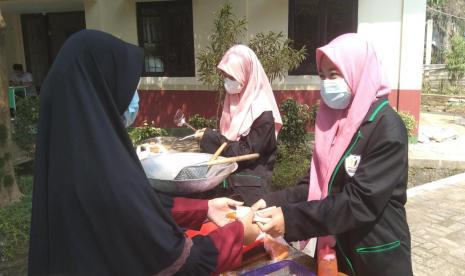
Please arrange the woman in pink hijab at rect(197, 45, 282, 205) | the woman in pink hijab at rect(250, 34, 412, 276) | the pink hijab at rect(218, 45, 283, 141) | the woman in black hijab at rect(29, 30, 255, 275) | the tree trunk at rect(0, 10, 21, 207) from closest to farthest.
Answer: the woman in black hijab at rect(29, 30, 255, 275), the woman in pink hijab at rect(250, 34, 412, 276), the woman in pink hijab at rect(197, 45, 282, 205), the pink hijab at rect(218, 45, 283, 141), the tree trunk at rect(0, 10, 21, 207)

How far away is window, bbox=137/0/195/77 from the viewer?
7645mm

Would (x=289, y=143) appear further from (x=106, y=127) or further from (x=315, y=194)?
(x=106, y=127)

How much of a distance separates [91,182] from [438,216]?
171 inches

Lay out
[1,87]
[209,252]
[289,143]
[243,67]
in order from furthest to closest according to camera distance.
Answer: [289,143] → [1,87] → [243,67] → [209,252]

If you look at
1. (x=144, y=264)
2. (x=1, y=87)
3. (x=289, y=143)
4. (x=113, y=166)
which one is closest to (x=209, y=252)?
(x=144, y=264)

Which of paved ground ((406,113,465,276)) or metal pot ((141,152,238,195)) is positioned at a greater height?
metal pot ((141,152,238,195))

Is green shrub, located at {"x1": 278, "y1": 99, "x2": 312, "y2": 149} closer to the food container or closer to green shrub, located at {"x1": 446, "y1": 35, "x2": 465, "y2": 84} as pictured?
the food container

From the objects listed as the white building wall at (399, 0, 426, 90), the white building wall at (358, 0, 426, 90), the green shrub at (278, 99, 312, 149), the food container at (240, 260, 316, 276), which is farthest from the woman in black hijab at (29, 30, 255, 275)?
the white building wall at (399, 0, 426, 90)

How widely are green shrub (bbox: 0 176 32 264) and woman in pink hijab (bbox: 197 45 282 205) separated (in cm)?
182

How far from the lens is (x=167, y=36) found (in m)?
7.86

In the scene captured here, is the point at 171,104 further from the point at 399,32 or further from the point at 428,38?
the point at 428,38

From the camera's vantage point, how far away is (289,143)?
18.5 feet

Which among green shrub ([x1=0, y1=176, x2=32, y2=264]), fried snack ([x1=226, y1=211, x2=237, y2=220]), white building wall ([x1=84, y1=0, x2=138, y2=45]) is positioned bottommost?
green shrub ([x1=0, y1=176, x2=32, y2=264])

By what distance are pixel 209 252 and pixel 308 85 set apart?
6035mm
